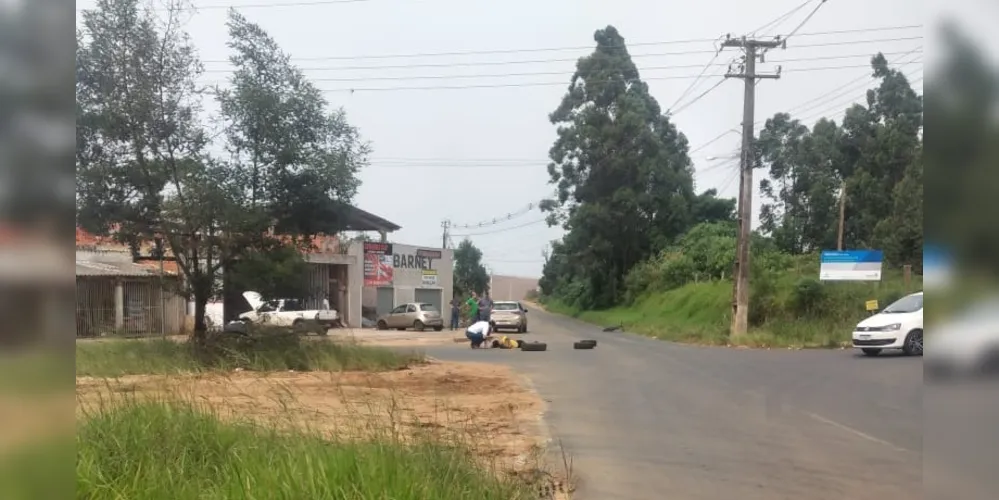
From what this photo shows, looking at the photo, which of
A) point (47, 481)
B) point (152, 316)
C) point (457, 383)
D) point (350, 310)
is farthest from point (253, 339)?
point (47, 481)

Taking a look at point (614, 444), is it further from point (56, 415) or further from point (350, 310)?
point (350, 310)

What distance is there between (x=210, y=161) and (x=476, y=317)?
9.79 meters

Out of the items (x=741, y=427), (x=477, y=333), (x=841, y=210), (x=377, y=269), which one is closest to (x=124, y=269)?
(x=377, y=269)

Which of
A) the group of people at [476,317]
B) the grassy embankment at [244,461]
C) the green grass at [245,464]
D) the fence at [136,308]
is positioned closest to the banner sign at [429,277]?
the group of people at [476,317]

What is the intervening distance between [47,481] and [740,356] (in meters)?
18.0

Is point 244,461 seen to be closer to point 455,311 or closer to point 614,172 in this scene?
point 455,311

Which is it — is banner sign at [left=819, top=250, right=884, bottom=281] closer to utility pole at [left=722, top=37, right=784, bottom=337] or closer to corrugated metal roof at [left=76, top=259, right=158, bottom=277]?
utility pole at [left=722, top=37, right=784, bottom=337]

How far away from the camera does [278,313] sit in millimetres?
15789

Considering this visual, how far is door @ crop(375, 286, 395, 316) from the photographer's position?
1706 cm

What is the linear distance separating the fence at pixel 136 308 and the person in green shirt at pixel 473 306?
7797mm

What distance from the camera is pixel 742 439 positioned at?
8492 millimetres

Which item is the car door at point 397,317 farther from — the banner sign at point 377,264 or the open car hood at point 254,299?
the open car hood at point 254,299

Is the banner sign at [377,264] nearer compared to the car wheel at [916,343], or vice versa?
the car wheel at [916,343]

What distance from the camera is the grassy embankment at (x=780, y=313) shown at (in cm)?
2239
